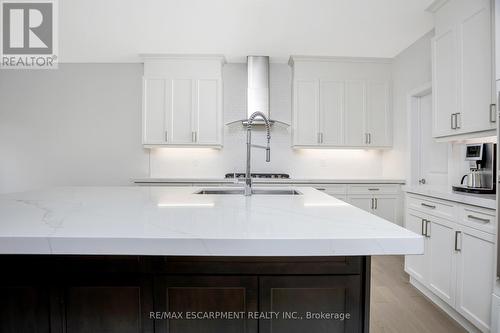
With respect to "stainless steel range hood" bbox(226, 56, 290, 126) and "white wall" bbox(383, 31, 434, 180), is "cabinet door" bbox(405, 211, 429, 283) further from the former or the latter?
"stainless steel range hood" bbox(226, 56, 290, 126)

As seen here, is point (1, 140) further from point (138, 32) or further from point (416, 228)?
point (416, 228)

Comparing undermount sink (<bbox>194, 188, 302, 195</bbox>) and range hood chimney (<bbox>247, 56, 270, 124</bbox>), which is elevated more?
range hood chimney (<bbox>247, 56, 270, 124</bbox>)

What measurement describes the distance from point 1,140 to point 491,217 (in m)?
5.91

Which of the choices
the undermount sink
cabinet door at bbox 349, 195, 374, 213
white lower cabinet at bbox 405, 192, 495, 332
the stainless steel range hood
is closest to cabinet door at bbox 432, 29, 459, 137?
white lower cabinet at bbox 405, 192, 495, 332

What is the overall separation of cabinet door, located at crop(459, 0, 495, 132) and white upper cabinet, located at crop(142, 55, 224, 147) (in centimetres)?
272

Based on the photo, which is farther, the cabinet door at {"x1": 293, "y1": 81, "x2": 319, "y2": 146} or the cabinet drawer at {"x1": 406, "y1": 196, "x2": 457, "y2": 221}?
the cabinet door at {"x1": 293, "y1": 81, "x2": 319, "y2": 146}

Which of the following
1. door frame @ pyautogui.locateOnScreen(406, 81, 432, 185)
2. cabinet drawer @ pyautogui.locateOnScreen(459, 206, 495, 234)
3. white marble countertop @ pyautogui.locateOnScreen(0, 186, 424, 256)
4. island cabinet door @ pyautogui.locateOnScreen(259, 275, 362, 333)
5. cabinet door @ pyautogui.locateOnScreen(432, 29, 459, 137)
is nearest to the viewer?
white marble countertop @ pyautogui.locateOnScreen(0, 186, 424, 256)

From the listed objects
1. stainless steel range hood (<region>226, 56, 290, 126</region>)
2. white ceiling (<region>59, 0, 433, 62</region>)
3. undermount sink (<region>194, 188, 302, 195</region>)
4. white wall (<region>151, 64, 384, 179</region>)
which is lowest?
undermount sink (<region>194, 188, 302, 195</region>)

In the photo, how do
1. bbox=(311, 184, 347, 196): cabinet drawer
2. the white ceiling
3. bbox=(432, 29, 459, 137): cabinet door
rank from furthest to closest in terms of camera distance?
1. bbox=(311, 184, 347, 196): cabinet drawer
2. the white ceiling
3. bbox=(432, 29, 459, 137): cabinet door

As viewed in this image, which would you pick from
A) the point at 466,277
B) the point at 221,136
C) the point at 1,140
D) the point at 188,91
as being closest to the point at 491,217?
the point at 466,277

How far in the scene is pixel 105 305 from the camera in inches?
39.2

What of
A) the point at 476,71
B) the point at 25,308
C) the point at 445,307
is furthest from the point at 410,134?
the point at 25,308

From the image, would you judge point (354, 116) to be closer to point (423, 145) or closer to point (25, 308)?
point (423, 145)

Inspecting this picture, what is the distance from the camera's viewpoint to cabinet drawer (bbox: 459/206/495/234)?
163 centimetres
